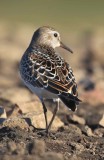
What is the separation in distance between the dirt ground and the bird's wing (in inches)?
22.3

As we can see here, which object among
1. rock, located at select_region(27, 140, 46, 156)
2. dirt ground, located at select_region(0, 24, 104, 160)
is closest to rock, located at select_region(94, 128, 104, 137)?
dirt ground, located at select_region(0, 24, 104, 160)

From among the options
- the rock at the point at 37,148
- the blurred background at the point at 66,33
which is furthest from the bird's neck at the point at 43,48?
the blurred background at the point at 66,33

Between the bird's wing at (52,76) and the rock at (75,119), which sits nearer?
the bird's wing at (52,76)

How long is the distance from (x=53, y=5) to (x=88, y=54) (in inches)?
816

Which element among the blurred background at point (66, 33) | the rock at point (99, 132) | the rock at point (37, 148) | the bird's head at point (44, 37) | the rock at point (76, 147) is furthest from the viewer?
the blurred background at point (66, 33)

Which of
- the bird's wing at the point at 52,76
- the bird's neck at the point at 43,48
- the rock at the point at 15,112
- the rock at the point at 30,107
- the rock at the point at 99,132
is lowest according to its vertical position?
the rock at the point at 99,132

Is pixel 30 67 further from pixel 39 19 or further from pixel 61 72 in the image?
pixel 39 19

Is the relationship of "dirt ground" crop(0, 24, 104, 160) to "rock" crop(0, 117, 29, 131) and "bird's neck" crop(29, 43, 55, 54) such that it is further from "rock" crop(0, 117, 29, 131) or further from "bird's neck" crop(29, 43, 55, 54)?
"bird's neck" crop(29, 43, 55, 54)

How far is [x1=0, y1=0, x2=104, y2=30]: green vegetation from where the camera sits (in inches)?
1415

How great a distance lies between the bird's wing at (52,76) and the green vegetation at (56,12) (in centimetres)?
2236

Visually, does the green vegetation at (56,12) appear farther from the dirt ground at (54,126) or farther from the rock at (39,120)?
the rock at (39,120)

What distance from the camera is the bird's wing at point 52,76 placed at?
37.4 ft

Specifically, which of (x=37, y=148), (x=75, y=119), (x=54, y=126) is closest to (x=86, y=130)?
(x=54, y=126)

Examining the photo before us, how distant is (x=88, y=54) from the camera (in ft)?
77.5
